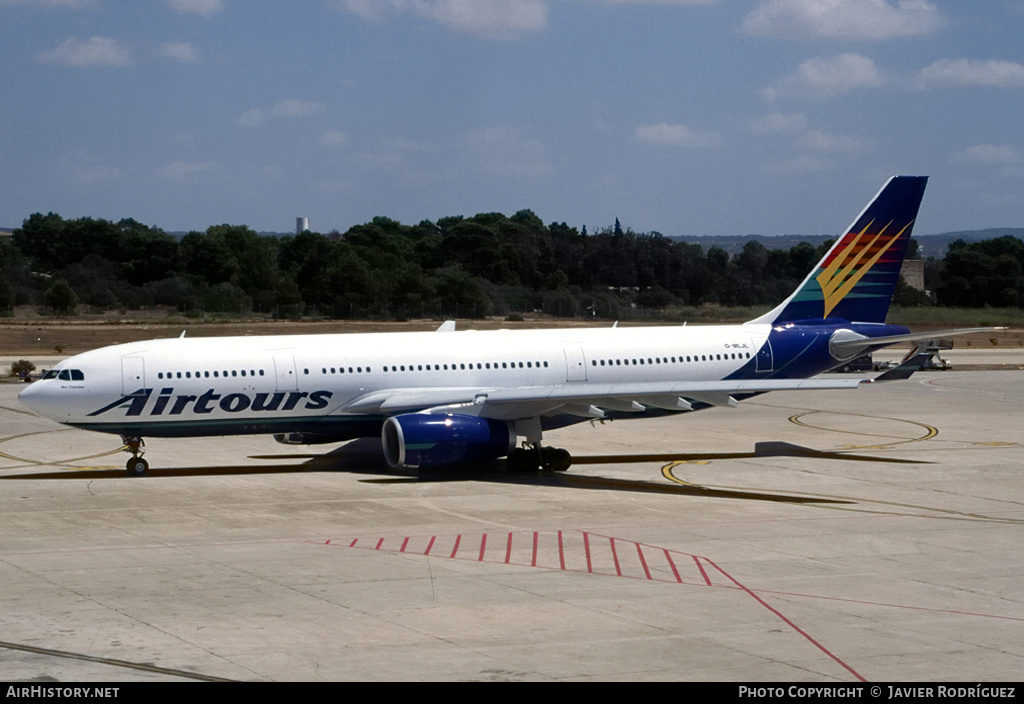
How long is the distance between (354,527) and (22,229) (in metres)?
178

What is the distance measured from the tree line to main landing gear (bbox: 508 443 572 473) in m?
84.2

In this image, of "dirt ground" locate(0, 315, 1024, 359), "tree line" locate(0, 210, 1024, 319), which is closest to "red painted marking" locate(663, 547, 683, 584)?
"dirt ground" locate(0, 315, 1024, 359)

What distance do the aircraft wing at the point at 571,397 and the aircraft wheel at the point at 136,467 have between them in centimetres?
575

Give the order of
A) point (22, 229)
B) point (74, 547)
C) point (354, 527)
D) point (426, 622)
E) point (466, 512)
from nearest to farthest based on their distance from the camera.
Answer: point (426, 622) → point (74, 547) → point (354, 527) → point (466, 512) → point (22, 229)

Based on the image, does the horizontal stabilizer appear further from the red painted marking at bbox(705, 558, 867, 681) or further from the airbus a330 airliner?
the red painted marking at bbox(705, 558, 867, 681)

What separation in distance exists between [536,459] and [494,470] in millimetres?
1394

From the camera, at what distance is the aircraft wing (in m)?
36.5

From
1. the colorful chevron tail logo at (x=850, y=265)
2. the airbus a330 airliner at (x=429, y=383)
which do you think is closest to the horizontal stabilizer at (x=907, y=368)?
the airbus a330 airliner at (x=429, y=383)

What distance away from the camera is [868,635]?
20000 mm

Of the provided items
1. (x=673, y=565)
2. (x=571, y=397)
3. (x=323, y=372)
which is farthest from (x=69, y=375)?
(x=673, y=565)

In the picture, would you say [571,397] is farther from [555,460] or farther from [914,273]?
[914,273]

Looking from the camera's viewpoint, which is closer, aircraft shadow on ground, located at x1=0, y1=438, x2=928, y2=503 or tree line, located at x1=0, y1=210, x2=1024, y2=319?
aircraft shadow on ground, located at x1=0, y1=438, x2=928, y2=503

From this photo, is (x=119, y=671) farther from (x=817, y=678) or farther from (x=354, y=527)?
(x=354, y=527)

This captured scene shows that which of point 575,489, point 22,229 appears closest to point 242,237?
point 22,229
